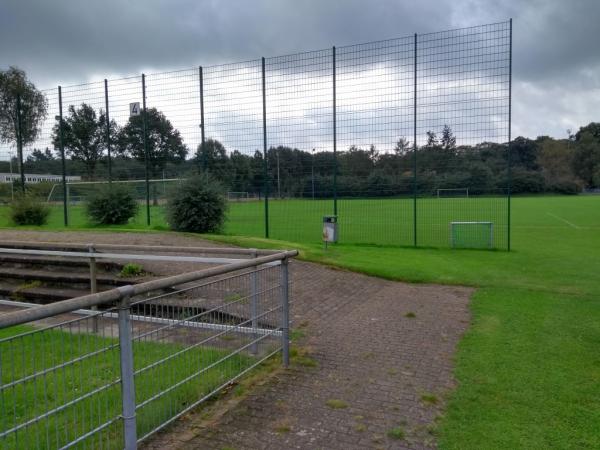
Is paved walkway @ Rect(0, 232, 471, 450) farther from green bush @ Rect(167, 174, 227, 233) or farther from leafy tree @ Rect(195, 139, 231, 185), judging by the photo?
leafy tree @ Rect(195, 139, 231, 185)

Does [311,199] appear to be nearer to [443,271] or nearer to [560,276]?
[443,271]

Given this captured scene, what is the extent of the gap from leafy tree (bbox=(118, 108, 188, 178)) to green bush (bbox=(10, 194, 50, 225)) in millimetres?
3478

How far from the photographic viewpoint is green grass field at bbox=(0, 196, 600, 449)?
3555 millimetres

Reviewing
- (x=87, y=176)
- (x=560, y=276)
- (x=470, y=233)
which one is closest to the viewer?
(x=560, y=276)

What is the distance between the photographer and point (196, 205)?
14.6 m

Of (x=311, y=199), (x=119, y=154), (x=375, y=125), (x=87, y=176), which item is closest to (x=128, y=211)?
(x=119, y=154)

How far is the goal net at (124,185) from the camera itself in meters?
16.9

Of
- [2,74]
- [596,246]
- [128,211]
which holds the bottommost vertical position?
[596,246]

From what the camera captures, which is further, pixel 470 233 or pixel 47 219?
pixel 47 219

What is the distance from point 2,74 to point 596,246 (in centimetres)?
3479

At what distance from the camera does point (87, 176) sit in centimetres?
2045

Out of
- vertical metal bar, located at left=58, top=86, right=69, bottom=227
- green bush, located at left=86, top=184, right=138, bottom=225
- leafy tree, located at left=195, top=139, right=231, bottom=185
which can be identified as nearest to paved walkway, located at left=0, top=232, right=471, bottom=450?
leafy tree, located at left=195, top=139, right=231, bottom=185

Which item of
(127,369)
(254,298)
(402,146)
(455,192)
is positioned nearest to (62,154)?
(402,146)

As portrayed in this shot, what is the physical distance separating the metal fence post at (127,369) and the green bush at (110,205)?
49.1 feet
